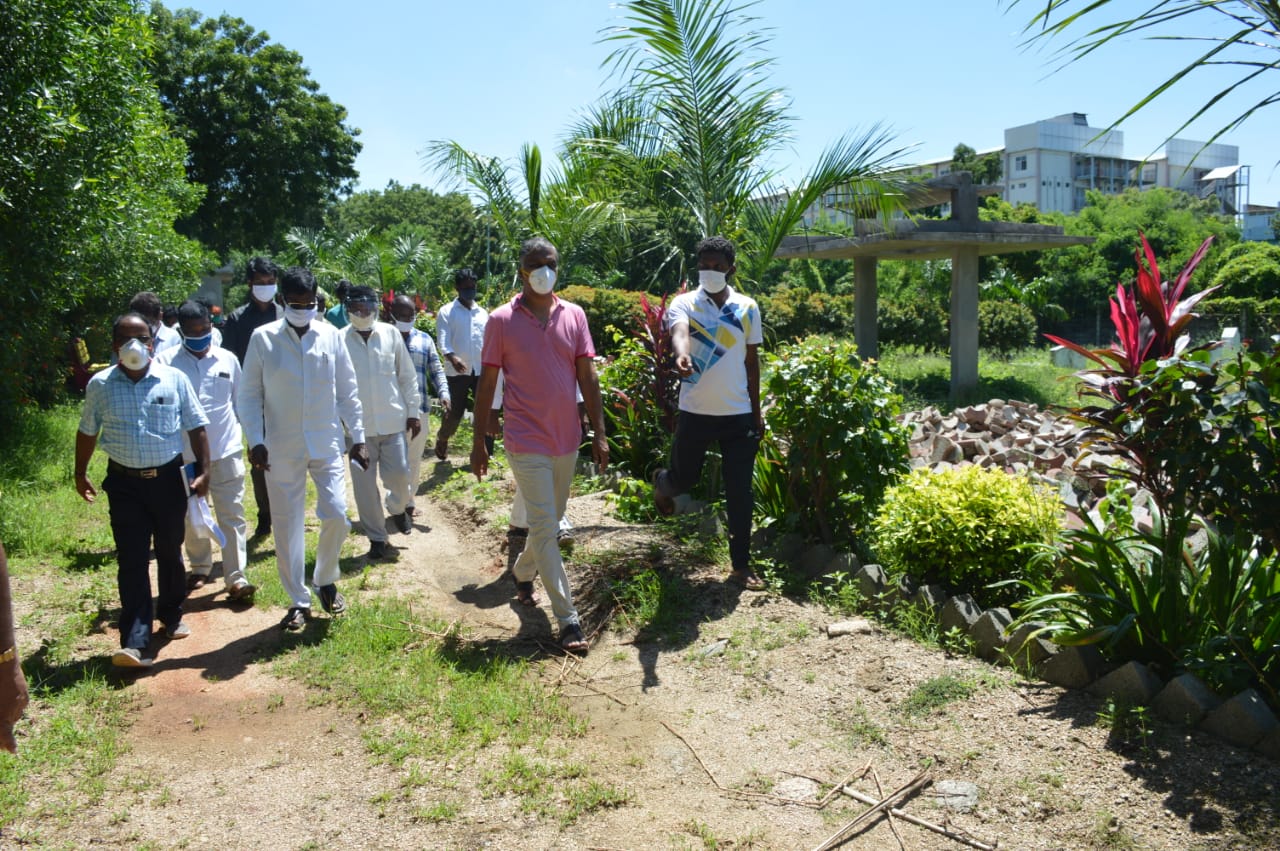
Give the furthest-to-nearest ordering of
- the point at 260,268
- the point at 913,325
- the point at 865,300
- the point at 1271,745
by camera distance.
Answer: the point at 913,325 < the point at 865,300 < the point at 260,268 < the point at 1271,745

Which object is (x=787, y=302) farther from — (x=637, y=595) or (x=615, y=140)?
(x=637, y=595)

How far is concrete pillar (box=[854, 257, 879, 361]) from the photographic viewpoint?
16.8m

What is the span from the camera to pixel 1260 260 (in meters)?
33.7

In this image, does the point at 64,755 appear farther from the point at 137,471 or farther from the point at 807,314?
the point at 807,314

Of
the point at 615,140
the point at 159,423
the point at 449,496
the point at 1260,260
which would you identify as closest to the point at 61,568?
the point at 159,423

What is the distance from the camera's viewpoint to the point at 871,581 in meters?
5.37

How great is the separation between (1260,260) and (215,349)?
36276 millimetres

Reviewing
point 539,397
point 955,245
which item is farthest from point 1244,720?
point 955,245

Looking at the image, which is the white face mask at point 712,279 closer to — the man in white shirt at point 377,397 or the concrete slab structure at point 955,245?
the man in white shirt at point 377,397

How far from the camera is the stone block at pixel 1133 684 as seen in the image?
13.2 feet

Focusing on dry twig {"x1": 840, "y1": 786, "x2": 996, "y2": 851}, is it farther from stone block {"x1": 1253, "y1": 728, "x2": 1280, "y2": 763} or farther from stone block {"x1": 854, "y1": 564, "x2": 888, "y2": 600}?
stone block {"x1": 854, "y1": 564, "x2": 888, "y2": 600}

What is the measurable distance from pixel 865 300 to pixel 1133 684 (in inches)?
523

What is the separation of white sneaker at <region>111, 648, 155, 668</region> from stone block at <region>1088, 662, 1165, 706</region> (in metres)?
4.53

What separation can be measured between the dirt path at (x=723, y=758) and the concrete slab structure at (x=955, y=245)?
932cm
